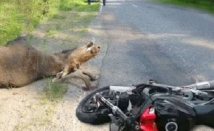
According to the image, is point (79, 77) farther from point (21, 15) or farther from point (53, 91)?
point (21, 15)

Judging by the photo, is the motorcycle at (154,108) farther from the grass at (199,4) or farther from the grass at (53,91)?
the grass at (199,4)

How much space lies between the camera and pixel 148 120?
3707 mm

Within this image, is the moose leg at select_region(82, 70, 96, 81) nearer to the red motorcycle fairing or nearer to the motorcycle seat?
the red motorcycle fairing

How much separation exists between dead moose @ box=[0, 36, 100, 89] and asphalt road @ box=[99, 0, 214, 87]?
1.93 ft

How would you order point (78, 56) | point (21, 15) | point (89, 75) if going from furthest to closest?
1. point (21, 15)
2. point (78, 56)
3. point (89, 75)

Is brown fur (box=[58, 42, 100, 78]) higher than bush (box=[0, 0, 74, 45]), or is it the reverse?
brown fur (box=[58, 42, 100, 78])

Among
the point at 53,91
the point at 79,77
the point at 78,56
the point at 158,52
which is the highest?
the point at 78,56

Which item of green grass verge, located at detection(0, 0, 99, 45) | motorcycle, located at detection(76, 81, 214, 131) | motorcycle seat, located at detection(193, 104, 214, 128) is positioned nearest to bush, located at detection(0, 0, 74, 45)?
green grass verge, located at detection(0, 0, 99, 45)

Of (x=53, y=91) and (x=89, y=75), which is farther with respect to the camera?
(x=89, y=75)

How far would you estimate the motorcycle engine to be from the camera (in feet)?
12.1

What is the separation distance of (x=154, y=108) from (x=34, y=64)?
15.0ft

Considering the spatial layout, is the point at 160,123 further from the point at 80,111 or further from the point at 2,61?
the point at 2,61

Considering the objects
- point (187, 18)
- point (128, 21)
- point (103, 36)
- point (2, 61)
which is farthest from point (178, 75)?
point (187, 18)

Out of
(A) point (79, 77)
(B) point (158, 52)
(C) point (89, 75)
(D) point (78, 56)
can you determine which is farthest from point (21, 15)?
(A) point (79, 77)
